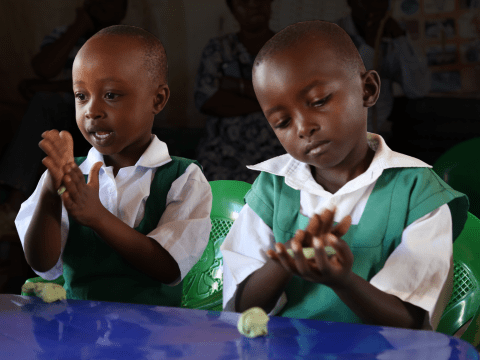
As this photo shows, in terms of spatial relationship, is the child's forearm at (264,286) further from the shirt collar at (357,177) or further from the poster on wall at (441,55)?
the poster on wall at (441,55)

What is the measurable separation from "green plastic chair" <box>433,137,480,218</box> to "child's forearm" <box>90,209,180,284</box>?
4.40 ft

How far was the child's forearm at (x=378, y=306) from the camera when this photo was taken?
60 cm

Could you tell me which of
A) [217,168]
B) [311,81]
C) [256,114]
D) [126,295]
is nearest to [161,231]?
[126,295]

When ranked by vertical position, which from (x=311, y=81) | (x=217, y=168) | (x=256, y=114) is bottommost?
(x=217, y=168)

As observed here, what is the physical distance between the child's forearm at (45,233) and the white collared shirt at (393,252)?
10.8 inches

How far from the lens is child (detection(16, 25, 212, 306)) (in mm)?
852

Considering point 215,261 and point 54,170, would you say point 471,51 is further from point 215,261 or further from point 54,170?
point 54,170

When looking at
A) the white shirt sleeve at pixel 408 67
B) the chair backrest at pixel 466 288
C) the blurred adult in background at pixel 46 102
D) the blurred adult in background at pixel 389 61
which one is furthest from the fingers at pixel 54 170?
the white shirt sleeve at pixel 408 67

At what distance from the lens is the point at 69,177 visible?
0.70 m

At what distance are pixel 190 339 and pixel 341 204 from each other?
342 millimetres

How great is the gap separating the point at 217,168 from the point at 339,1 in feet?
4.09

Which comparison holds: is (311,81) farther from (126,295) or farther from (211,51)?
(211,51)

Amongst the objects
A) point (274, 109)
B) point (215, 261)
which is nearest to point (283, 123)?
point (274, 109)

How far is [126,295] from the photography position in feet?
2.94
